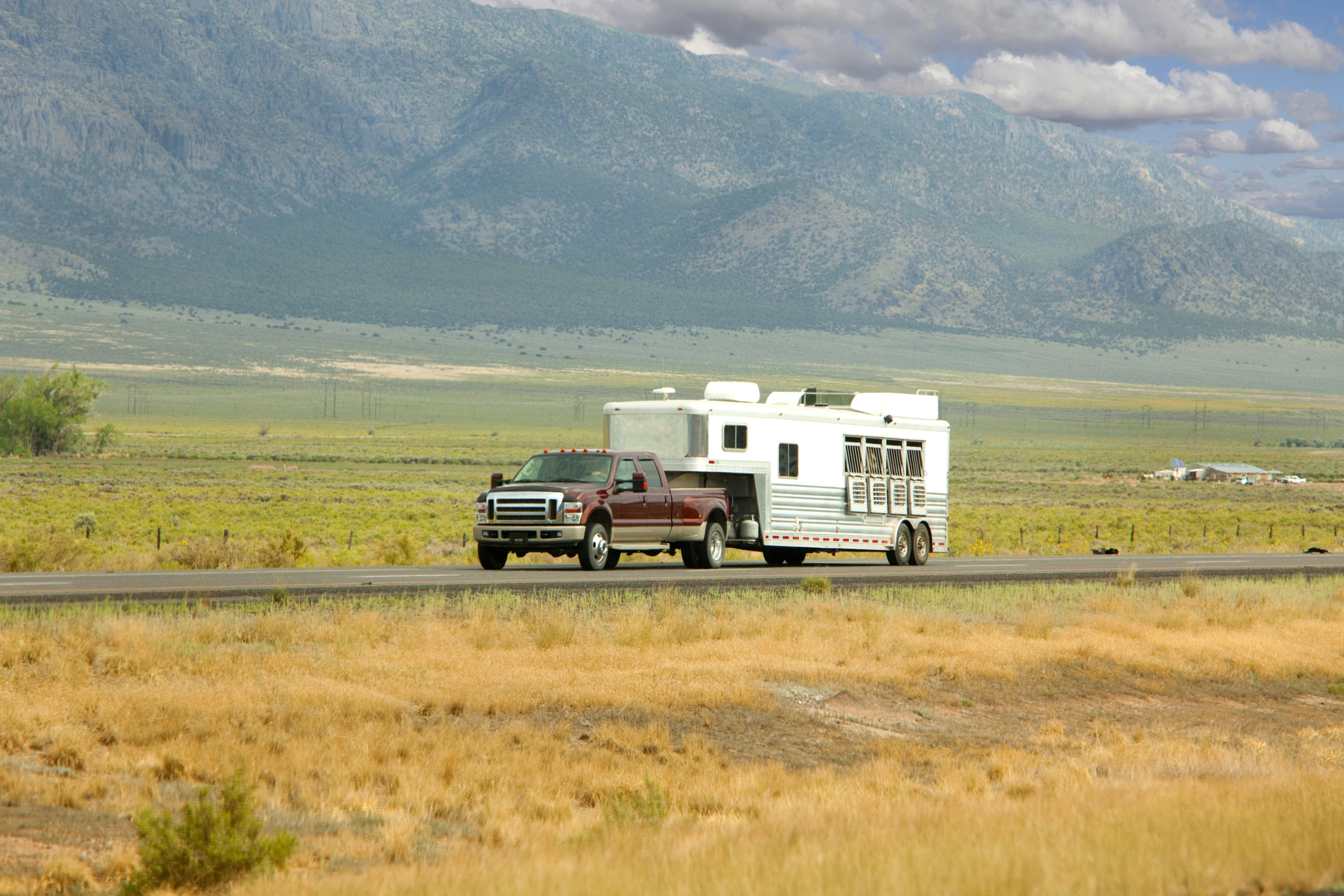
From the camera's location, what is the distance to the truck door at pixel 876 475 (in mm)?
29922

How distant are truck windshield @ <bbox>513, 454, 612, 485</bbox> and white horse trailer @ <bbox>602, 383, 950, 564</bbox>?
1.24 meters

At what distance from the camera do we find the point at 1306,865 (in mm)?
8430

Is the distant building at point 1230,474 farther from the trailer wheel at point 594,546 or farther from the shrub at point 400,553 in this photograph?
the trailer wheel at point 594,546

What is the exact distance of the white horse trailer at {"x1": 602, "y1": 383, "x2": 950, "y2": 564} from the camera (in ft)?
90.6

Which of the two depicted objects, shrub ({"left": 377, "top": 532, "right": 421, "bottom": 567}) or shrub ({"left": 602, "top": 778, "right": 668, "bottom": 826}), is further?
shrub ({"left": 377, "top": 532, "right": 421, "bottom": 567})

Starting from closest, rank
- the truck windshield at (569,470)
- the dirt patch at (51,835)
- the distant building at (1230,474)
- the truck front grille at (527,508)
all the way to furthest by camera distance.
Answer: the dirt patch at (51,835) < the truck front grille at (527,508) < the truck windshield at (569,470) < the distant building at (1230,474)

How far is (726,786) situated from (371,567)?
18241 mm

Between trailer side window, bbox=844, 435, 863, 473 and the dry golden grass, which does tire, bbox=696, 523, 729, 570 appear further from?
the dry golden grass

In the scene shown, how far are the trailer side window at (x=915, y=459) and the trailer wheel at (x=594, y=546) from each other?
749cm

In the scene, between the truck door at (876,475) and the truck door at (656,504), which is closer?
the truck door at (656,504)

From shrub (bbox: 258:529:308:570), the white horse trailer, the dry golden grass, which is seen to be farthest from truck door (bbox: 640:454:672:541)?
shrub (bbox: 258:529:308:570)

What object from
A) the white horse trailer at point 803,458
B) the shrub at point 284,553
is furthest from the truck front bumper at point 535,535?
the shrub at point 284,553

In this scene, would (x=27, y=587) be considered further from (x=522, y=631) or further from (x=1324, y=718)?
(x=1324, y=718)

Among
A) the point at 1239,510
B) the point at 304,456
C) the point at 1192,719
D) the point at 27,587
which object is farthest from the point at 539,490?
the point at 304,456
